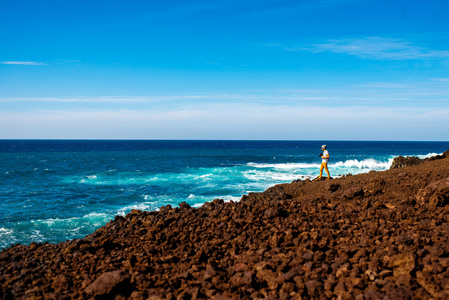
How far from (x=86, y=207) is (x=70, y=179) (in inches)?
515

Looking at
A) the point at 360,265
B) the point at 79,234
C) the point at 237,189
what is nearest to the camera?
the point at 360,265

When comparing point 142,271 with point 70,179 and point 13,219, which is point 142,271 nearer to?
point 13,219

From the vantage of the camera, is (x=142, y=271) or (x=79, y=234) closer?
(x=142, y=271)

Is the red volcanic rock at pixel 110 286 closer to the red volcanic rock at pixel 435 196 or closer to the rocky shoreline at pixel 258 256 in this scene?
the rocky shoreline at pixel 258 256

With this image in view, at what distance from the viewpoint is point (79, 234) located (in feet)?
43.3

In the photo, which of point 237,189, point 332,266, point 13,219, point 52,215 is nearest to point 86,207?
point 52,215

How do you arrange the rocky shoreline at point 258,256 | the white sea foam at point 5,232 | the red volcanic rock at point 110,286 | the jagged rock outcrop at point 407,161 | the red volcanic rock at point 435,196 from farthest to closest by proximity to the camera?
the jagged rock outcrop at point 407,161
the white sea foam at point 5,232
the red volcanic rock at point 435,196
the red volcanic rock at point 110,286
the rocky shoreline at point 258,256

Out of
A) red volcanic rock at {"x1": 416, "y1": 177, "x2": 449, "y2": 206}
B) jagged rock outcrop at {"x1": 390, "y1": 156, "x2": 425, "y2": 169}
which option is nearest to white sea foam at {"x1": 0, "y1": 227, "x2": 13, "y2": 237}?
red volcanic rock at {"x1": 416, "y1": 177, "x2": 449, "y2": 206}

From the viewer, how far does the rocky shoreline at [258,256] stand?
13.4ft

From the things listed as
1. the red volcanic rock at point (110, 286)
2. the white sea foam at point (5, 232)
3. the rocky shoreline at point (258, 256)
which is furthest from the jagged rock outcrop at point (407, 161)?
the white sea foam at point (5, 232)

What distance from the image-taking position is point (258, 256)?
198 inches

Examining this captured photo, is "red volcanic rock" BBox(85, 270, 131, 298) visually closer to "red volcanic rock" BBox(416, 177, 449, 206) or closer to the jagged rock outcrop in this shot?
"red volcanic rock" BBox(416, 177, 449, 206)

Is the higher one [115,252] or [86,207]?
[115,252]

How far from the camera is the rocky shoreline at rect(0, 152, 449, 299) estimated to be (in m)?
4.07
